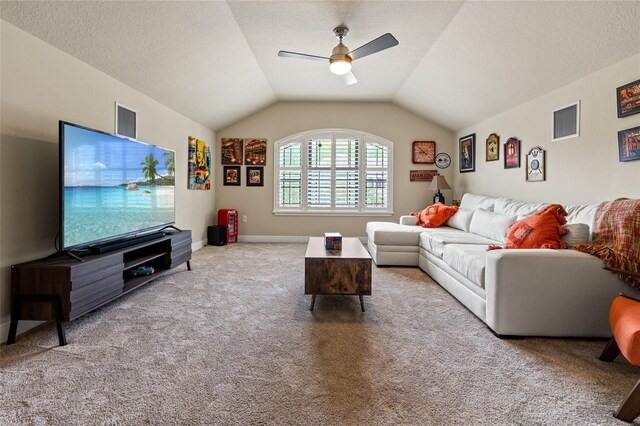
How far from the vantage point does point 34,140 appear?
2299 mm

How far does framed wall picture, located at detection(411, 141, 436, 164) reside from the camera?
6.04m

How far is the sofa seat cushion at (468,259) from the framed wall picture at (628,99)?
5.21ft

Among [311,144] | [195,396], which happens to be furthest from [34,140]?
[311,144]

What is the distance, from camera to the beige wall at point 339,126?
607 centimetres

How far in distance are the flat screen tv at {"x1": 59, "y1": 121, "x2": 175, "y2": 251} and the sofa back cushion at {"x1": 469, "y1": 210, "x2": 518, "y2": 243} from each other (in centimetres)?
388

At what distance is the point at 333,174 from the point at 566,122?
147 inches

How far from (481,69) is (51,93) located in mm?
4335

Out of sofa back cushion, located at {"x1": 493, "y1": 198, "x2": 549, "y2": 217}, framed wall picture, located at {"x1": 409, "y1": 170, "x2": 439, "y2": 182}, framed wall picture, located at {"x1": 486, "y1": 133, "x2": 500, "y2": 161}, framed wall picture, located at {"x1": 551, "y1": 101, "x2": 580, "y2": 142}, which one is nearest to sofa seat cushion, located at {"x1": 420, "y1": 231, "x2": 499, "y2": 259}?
sofa back cushion, located at {"x1": 493, "y1": 198, "x2": 549, "y2": 217}

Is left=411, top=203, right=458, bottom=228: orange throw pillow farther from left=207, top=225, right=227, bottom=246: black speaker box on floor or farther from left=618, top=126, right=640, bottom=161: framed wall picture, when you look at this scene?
left=207, top=225, right=227, bottom=246: black speaker box on floor

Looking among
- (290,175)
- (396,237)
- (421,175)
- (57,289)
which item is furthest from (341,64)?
(421,175)

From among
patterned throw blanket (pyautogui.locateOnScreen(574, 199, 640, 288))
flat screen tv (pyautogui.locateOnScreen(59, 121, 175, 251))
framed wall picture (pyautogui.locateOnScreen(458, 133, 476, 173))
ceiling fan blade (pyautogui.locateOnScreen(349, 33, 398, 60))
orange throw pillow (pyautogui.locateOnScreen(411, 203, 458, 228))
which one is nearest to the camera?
patterned throw blanket (pyautogui.locateOnScreen(574, 199, 640, 288))

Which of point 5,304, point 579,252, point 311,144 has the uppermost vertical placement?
point 311,144

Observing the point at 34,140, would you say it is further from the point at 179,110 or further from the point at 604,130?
the point at 604,130

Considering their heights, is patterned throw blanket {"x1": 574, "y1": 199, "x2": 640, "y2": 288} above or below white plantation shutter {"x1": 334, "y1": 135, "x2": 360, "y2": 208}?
below
